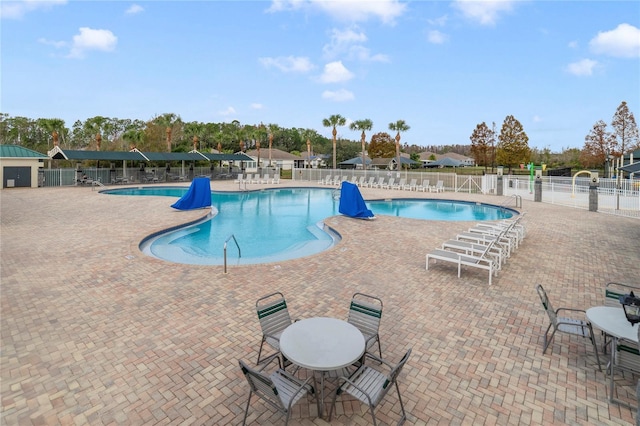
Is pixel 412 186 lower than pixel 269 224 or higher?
higher

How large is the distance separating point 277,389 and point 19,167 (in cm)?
3249

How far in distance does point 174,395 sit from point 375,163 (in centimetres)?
5549

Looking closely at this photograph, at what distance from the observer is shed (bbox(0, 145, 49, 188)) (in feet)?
83.8

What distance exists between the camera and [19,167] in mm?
26156

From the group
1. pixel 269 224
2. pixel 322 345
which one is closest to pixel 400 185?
pixel 269 224

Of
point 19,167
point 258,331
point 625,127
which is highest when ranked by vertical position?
point 625,127

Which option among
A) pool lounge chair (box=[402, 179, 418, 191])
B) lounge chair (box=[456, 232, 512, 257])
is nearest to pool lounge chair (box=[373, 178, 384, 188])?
pool lounge chair (box=[402, 179, 418, 191])

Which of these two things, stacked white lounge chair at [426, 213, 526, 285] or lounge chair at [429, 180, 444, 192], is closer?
stacked white lounge chair at [426, 213, 526, 285]

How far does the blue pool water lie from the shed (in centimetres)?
617

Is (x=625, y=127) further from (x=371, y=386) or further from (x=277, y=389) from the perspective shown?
(x=277, y=389)

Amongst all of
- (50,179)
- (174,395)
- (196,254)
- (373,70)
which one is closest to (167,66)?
(50,179)

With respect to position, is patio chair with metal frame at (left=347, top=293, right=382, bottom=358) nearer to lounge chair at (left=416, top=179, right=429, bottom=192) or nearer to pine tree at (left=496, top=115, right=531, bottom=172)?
lounge chair at (left=416, top=179, right=429, bottom=192)

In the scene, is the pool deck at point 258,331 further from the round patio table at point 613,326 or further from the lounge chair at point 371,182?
the lounge chair at point 371,182

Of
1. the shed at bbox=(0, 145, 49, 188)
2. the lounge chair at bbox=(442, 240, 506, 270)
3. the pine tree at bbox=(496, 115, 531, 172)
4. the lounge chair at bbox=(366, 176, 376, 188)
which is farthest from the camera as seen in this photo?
the pine tree at bbox=(496, 115, 531, 172)
